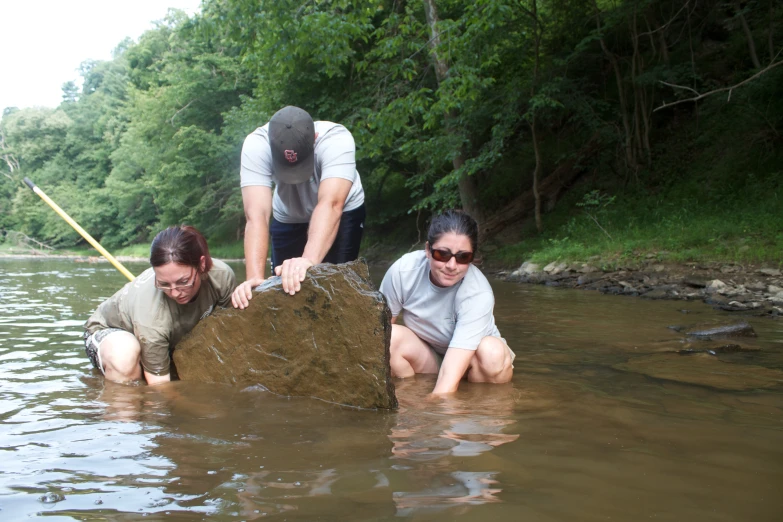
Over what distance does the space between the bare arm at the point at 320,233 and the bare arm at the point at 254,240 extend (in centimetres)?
14

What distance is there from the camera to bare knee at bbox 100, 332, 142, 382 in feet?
12.4

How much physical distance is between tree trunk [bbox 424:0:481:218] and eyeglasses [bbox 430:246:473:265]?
10644 mm

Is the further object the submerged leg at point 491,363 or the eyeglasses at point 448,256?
the submerged leg at point 491,363

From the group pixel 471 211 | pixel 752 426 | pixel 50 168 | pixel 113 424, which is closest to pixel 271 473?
pixel 113 424

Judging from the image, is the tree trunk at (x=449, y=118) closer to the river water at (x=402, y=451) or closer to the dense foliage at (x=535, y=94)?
the dense foliage at (x=535, y=94)

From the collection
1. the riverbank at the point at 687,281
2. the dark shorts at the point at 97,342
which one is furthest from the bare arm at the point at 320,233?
the riverbank at the point at 687,281

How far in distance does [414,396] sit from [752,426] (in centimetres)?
165

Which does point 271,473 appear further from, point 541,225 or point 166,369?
point 541,225

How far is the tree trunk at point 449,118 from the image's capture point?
1392 centimetres

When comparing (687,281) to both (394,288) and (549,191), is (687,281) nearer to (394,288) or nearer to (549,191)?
(394,288)

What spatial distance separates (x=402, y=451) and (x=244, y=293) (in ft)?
4.75

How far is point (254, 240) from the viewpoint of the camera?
3.61 meters

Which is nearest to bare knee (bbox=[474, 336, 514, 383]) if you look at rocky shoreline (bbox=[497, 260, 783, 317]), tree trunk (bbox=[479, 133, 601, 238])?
rocky shoreline (bbox=[497, 260, 783, 317])

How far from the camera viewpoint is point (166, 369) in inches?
151
